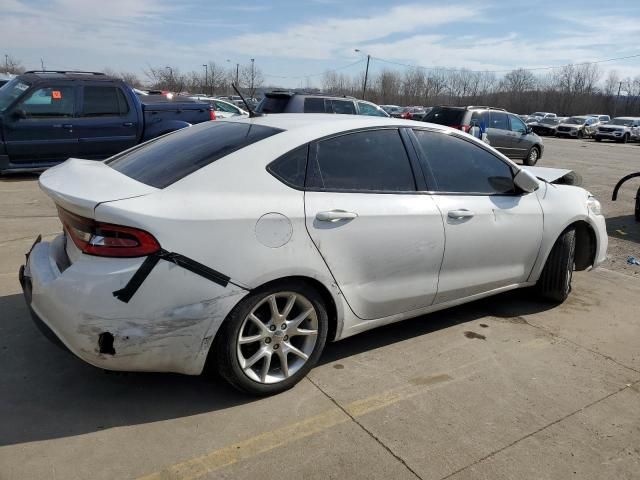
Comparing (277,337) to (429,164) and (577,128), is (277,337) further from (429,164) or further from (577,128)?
(577,128)

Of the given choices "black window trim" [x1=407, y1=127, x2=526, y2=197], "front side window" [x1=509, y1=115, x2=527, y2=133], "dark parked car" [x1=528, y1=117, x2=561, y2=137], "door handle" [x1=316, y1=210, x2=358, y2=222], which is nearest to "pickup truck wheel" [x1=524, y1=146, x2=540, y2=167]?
"front side window" [x1=509, y1=115, x2=527, y2=133]

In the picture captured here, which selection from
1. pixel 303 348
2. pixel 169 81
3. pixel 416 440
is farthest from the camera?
pixel 169 81

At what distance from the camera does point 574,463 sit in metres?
2.65

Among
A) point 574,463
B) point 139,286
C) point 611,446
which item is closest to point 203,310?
point 139,286

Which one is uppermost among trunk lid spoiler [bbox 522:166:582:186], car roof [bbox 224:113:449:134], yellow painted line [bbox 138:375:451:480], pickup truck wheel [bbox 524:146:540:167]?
car roof [bbox 224:113:449:134]

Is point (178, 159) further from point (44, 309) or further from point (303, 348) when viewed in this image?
point (303, 348)

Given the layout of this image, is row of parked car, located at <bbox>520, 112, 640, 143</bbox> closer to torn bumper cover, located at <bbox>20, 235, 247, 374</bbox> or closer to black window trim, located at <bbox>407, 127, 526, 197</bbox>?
black window trim, located at <bbox>407, 127, 526, 197</bbox>

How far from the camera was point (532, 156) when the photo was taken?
16969 mm

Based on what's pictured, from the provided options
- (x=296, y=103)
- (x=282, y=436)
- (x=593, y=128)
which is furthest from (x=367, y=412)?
(x=593, y=128)

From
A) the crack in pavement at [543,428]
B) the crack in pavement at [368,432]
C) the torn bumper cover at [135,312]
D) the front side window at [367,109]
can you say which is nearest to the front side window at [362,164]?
the torn bumper cover at [135,312]

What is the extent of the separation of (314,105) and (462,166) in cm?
861

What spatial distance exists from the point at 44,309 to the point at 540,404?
282cm

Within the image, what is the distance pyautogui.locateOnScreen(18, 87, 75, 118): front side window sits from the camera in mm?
9391

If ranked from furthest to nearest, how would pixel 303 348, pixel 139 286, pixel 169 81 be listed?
1. pixel 169 81
2. pixel 303 348
3. pixel 139 286
